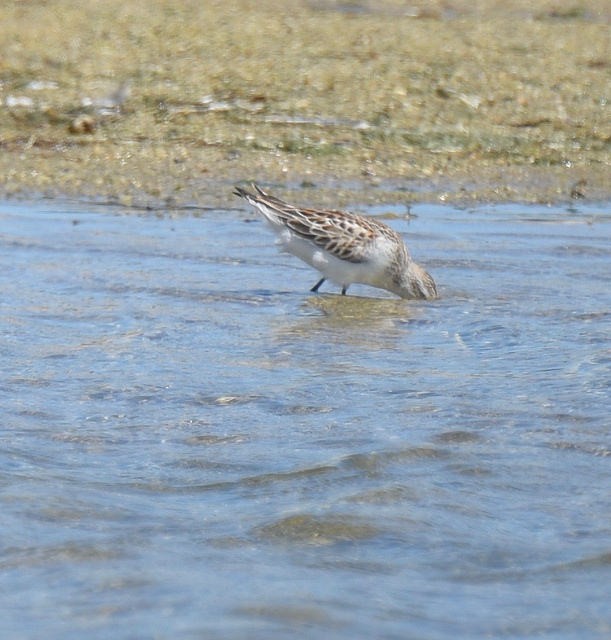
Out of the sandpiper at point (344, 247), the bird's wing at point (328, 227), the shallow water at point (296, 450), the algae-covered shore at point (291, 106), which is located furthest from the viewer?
the algae-covered shore at point (291, 106)

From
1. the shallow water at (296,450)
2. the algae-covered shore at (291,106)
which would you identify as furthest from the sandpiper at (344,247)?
the algae-covered shore at (291,106)

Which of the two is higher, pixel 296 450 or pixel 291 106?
pixel 291 106

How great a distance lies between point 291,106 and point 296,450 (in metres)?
8.33

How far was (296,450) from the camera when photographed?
17.0 feet

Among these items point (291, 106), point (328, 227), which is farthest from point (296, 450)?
point (291, 106)

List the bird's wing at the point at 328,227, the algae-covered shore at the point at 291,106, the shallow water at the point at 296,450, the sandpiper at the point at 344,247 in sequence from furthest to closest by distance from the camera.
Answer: the algae-covered shore at the point at 291,106, the bird's wing at the point at 328,227, the sandpiper at the point at 344,247, the shallow water at the point at 296,450

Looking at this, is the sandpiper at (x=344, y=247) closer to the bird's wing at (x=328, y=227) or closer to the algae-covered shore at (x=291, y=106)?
the bird's wing at (x=328, y=227)

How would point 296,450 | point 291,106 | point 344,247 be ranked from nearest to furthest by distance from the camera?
point 296,450 < point 344,247 < point 291,106

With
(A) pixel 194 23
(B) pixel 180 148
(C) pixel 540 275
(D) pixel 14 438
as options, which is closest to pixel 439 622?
(D) pixel 14 438

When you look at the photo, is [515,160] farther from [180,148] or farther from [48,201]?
[48,201]

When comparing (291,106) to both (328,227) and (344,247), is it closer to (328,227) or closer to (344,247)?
(328,227)

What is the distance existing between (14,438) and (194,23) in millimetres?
10956

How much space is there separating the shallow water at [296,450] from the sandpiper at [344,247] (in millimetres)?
192

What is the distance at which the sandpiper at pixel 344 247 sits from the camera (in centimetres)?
866
